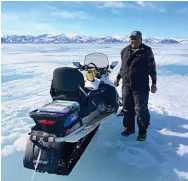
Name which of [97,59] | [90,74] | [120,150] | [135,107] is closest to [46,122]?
[120,150]

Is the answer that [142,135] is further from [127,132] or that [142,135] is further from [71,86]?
[71,86]

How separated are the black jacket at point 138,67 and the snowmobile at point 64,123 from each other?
0.51 m

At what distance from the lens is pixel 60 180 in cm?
310

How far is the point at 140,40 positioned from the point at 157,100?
2.84m

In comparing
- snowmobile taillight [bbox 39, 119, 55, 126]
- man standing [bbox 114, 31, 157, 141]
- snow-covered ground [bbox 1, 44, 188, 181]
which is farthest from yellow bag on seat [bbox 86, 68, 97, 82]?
snowmobile taillight [bbox 39, 119, 55, 126]

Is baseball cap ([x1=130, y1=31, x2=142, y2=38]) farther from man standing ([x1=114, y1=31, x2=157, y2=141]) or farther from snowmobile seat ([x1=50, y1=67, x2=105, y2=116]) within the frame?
snowmobile seat ([x1=50, y1=67, x2=105, y2=116])

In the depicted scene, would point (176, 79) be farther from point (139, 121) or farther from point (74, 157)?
point (74, 157)

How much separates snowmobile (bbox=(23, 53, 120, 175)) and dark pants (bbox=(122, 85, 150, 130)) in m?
0.25

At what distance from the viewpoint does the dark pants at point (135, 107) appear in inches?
159

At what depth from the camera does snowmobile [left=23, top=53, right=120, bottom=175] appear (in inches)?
114

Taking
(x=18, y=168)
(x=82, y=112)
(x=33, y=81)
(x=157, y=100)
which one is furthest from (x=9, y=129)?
(x=33, y=81)

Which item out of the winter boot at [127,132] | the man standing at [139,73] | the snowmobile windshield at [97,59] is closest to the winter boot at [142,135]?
the man standing at [139,73]

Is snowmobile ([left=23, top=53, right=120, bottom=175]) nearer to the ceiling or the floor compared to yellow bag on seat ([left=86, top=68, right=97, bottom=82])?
nearer to the floor

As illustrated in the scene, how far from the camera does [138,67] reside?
13.0 feet
